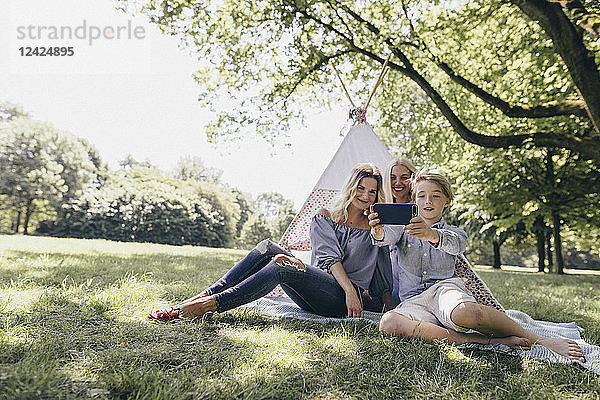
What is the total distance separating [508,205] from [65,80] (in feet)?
88.7

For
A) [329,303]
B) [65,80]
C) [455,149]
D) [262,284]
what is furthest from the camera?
[65,80]

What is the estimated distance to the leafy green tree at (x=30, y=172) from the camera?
1903 centimetres

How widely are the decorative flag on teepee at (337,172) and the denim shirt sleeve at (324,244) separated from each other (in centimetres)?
101

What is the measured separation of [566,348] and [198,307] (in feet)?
5.87

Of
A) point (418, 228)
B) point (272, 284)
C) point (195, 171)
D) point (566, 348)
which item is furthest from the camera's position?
point (195, 171)

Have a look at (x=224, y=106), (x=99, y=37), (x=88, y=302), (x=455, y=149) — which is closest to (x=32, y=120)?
(x=99, y=37)

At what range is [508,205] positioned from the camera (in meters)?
8.20

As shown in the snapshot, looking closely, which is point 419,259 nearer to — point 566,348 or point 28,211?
point 566,348

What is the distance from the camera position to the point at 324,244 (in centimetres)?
262

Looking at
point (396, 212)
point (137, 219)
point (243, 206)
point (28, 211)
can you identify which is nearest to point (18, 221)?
point (28, 211)

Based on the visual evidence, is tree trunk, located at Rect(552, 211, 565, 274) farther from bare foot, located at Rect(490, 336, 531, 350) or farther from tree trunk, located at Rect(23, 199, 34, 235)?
tree trunk, located at Rect(23, 199, 34, 235)

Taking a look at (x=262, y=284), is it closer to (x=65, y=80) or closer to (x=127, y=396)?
(x=127, y=396)

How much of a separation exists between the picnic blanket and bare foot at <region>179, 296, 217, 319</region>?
45cm

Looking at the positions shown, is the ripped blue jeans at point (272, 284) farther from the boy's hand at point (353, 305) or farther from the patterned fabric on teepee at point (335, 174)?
the patterned fabric on teepee at point (335, 174)
